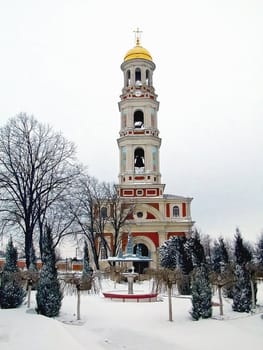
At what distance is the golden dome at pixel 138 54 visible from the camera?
47.3 meters

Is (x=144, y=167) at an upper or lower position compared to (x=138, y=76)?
lower

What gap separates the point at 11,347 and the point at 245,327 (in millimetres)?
8023

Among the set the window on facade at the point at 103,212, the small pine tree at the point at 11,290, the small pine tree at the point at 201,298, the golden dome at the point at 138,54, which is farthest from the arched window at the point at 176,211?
the small pine tree at the point at 11,290

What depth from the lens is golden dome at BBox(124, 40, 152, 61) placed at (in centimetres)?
4731

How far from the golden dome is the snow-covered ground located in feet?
118

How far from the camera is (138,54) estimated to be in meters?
47.4

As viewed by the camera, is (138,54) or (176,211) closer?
(176,211)

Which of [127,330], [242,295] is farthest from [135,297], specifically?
[127,330]

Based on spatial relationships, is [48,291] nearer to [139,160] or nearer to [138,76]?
[139,160]

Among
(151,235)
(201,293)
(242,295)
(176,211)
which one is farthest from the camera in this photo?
(176,211)

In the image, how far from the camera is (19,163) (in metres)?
25.5

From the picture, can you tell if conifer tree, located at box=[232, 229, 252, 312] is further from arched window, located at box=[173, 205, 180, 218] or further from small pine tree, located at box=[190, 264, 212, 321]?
arched window, located at box=[173, 205, 180, 218]

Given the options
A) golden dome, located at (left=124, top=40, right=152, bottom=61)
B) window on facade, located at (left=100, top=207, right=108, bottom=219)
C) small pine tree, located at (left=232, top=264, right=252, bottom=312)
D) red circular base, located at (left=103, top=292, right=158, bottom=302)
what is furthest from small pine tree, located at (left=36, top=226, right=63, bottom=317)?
golden dome, located at (left=124, top=40, right=152, bottom=61)

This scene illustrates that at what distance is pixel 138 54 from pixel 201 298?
124ft
